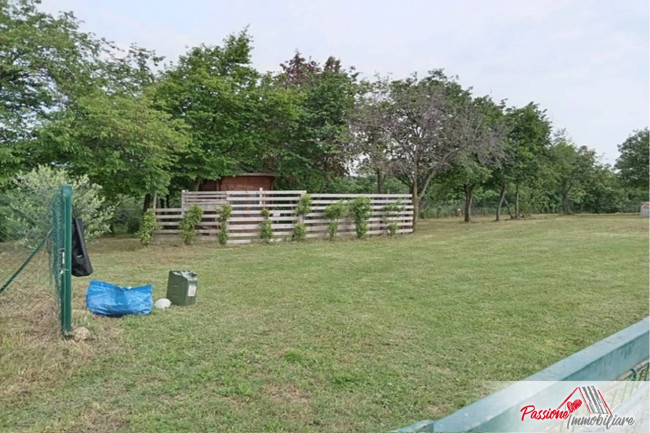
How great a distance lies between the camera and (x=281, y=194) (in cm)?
1130

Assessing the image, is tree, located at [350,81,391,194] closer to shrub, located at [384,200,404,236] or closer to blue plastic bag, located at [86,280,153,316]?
shrub, located at [384,200,404,236]

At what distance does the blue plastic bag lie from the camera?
3.98 meters

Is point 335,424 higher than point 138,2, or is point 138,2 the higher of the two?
point 138,2

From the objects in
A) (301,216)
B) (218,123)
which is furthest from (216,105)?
(301,216)

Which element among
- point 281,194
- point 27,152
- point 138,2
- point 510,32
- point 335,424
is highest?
point 138,2

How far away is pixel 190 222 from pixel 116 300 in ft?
19.2

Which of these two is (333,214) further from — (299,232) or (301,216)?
(299,232)

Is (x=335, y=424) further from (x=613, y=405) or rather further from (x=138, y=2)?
(x=138, y=2)

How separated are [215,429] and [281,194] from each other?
934 cm

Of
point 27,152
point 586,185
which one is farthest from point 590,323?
point 586,185

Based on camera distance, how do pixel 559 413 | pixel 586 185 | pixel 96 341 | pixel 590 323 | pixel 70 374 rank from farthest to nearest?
pixel 586 185 < pixel 590 323 < pixel 96 341 < pixel 70 374 < pixel 559 413

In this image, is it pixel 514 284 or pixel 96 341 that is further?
pixel 514 284

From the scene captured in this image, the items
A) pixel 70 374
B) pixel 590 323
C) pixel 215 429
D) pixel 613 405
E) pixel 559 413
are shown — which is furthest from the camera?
pixel 590 323

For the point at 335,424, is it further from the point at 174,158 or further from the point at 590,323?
the point at 174,158
